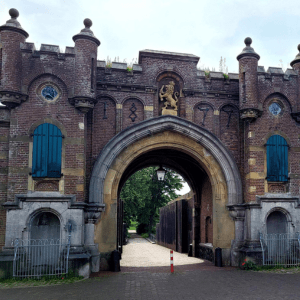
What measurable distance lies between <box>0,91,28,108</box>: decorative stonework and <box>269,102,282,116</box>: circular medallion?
918cm

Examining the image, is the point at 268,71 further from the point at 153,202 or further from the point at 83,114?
the point at 153,202

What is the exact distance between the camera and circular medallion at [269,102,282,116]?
13.7 m

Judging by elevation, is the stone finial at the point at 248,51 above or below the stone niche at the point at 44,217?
above

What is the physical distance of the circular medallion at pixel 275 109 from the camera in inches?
539

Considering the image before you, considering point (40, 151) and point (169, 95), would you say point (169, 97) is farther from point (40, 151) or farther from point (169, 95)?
point (40, 151)

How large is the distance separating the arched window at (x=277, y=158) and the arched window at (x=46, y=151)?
7.70m

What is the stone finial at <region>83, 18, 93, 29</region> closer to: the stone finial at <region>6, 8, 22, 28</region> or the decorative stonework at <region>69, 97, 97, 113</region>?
the stone finial at <region>6, 8, 22, 28</region>

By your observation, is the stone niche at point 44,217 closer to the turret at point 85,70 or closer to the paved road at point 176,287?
the paved road at point 176,287

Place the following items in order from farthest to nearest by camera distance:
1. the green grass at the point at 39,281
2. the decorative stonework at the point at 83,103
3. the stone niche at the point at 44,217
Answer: the decorative stonework at the point at 83,103, the stone niche at the point at 44,217, the green grass at the point at 39,281

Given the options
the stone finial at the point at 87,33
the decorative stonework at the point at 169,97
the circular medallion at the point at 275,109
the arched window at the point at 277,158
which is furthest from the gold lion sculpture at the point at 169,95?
the arched window at the point at 277,158

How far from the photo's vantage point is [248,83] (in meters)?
13.3

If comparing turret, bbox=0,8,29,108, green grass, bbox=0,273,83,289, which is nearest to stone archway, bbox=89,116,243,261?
green grass, bbox=0,273,83,289

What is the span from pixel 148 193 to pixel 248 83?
976 inches

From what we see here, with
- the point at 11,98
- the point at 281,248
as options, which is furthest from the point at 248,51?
the point at 11,98
